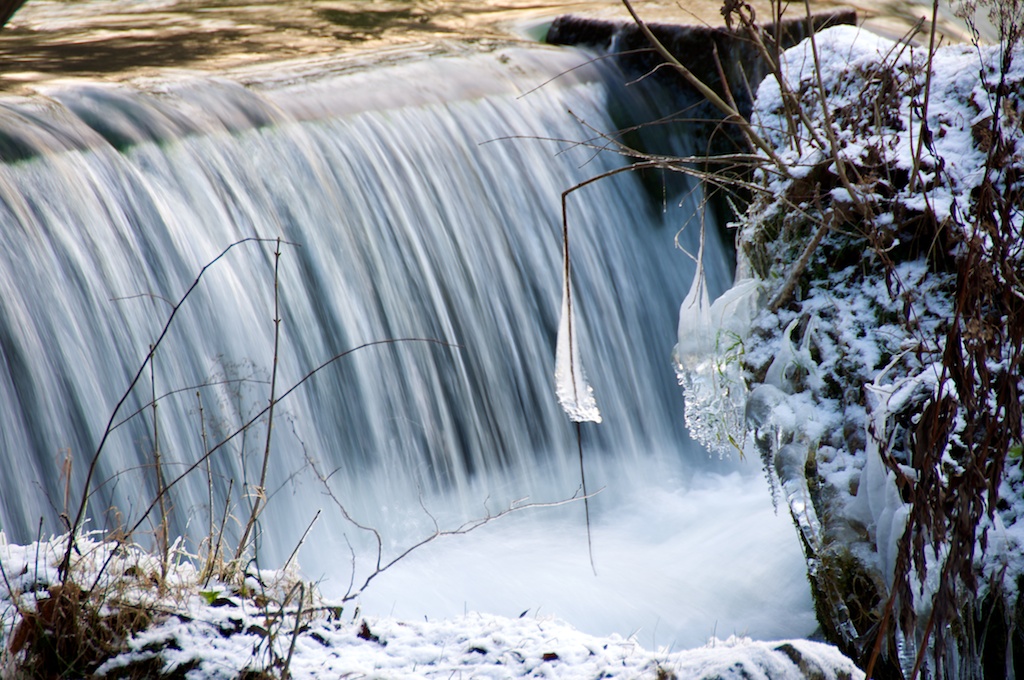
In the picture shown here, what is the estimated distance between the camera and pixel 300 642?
88.4 inches

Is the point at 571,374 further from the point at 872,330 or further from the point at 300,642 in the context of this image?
the point at 872,330

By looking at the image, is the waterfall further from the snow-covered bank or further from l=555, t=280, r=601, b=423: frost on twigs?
l=555, t=280, r=601, b=423: frost on twigs

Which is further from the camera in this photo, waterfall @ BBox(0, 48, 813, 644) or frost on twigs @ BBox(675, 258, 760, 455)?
waterfall @ BBox(0, 48, 813, 644)

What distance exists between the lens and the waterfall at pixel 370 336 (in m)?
3.87

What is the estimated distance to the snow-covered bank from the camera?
2645 mm

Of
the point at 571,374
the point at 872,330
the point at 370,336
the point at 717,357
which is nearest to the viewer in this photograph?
the point at 571,374

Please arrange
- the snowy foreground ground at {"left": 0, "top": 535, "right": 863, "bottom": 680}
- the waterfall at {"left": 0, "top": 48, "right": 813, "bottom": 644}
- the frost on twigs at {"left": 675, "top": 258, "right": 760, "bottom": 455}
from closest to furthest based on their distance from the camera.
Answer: the snowy foreground ground at {"left": 0, "top": 535, "right": 863, "bottom": 680} → the frost on twigs at {"left": 675, "top": 258, "right": 760, "bottom": 455} → the waterfall at {"left": 0, "top": 48, "right": 813, "bottom": 644}

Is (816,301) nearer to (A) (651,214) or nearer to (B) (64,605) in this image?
(B) (64,605)

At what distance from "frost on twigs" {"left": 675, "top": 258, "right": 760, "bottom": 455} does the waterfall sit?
2.45 feet

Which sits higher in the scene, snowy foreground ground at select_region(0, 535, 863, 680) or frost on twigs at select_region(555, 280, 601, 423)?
frost on twigs at select_region(555, 280, 601, 423)

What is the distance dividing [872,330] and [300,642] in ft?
6.50

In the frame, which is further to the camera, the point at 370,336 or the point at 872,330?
the point at 370,336

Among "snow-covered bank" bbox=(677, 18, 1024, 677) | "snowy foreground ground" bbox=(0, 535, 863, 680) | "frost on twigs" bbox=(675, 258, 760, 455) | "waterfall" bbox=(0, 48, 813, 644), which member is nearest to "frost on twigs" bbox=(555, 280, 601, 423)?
"snowy foreground ground" bbox=(0, 535, 863, 680)

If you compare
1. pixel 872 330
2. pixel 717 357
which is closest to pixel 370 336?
pixel 717 357
